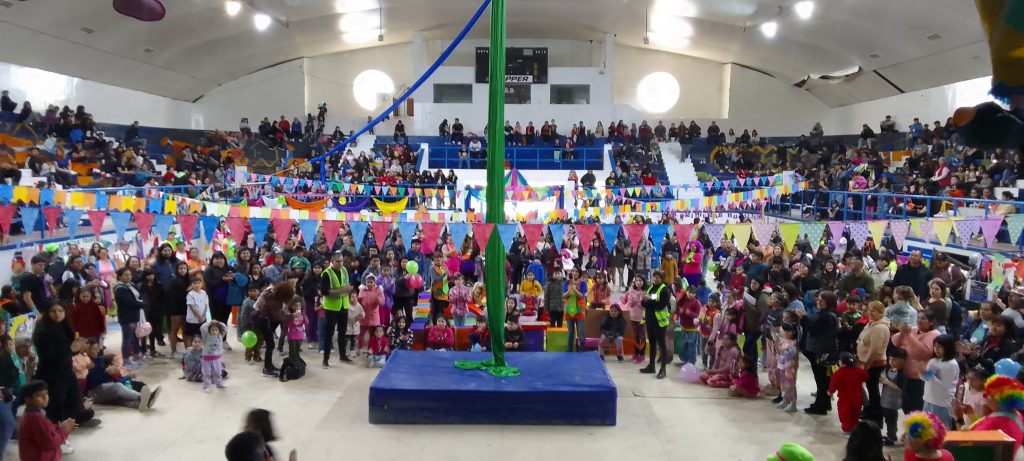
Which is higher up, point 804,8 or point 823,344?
point 804,8

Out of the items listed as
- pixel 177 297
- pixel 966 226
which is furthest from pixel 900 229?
pixel 177 297

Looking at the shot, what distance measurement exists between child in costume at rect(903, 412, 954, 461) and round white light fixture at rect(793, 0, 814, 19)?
17.2 m

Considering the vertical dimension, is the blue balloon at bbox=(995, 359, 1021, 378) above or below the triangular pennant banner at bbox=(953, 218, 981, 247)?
below

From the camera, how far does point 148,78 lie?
74.4 ft

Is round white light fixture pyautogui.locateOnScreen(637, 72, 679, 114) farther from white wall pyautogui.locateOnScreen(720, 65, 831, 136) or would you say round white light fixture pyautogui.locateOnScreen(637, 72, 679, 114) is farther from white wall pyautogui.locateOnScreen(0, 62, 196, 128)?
white wall pyautogui.locateOnScreen(0, 62, 196, 128)

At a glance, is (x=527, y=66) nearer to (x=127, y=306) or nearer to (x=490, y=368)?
(x=127, y=306)

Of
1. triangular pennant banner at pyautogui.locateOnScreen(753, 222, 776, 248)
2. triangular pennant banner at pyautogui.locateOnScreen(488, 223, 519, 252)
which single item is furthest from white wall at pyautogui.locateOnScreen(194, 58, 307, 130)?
triangular pennant banner at pyautogui.locateOnScreen(488, 223, 519, 252)

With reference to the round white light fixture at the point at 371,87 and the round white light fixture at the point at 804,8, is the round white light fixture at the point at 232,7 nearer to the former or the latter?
the round white light fixture at the point at 371,87

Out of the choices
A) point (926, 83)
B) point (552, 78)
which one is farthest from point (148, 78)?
point (926, 83)

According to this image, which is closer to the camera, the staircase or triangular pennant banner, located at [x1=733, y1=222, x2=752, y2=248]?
triangular pennant banner, located at [x1=733, y1=222, x2=752, y2=248]

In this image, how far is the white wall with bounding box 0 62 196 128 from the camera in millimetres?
18203

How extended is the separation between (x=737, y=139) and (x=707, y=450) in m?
21.3

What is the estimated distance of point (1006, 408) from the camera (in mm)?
5047

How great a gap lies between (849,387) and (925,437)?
123 inches
